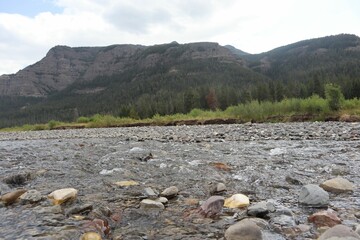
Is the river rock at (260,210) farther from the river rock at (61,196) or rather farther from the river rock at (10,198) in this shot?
the river rock at (10,198)

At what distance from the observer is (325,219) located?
3.28 meters

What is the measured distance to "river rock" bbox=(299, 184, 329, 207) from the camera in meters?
3.84

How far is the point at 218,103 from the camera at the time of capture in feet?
261

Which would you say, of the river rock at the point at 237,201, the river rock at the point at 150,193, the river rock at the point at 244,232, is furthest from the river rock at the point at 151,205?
the river rock at the point at 244,232

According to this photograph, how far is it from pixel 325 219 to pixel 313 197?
0.63 metres

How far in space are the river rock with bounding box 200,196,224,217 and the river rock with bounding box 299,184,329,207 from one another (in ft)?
3.61

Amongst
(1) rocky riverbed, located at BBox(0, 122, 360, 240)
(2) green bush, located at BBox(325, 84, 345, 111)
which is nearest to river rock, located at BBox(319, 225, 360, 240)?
(1) rocky riverbed, located at BBox(0, 122, 360, 240)

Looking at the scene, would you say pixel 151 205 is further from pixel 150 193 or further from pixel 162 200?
pixel 150 193

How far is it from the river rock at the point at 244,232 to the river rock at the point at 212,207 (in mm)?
666

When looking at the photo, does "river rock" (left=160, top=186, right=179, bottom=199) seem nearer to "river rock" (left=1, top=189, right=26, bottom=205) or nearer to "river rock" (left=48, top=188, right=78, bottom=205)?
"river rock" (left=48, top=188, right=78, bottom=205)

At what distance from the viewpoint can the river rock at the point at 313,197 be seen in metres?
3.84

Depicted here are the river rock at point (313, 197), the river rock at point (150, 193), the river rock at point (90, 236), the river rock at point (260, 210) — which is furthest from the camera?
the river rock at point (150, 193)

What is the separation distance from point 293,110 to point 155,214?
21.5 metres

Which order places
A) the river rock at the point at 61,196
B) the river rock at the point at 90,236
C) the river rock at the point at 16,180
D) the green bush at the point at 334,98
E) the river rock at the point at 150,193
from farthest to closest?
1. the green bush at the point at 334,98
2. the river rock at the point at 16,180
3. the river rock at the point at 150,193
4. the river rock at the point at 61,196
5. the river rock at the point at 90,236
